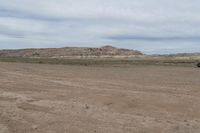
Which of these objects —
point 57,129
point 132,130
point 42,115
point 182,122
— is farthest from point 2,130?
point 182,122

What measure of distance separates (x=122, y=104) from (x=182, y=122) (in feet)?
9.92

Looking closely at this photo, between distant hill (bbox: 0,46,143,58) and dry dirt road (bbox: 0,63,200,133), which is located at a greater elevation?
distant hill (bbox: 0,46,143,58)

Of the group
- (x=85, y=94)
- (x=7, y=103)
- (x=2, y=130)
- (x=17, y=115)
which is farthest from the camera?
(x=85, y=94)

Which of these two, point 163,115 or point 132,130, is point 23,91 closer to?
point 163,115

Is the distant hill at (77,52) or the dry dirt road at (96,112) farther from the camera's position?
the distant hill at (77,52)

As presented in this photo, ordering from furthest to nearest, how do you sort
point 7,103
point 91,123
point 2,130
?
point 7,103 < point 91,123 < point 2,130

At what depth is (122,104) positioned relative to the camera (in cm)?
1205

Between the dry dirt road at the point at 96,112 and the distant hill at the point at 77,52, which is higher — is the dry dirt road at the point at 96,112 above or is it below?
below

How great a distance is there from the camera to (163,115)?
34.0ft

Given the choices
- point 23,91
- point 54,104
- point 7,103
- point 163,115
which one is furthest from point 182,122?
point 23,91

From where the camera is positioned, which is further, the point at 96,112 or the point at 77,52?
the point at 77,52

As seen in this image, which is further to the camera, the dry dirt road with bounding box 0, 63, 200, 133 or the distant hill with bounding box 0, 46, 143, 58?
the distant hill with bounding box 0, 46, 143, 58

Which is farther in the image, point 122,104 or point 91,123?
point 122,104

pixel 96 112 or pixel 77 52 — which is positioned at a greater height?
pixel 77 52
